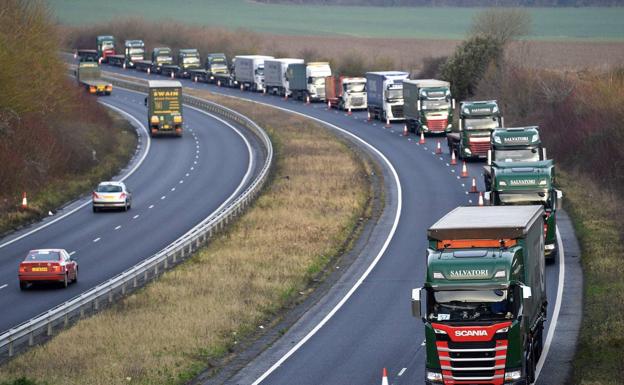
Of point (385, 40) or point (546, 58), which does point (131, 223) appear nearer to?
point (546, 58)

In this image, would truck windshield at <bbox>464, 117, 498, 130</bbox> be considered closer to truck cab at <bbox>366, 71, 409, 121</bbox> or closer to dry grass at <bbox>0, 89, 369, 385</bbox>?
dry grass at <bbox>0, 89, 369, 385</bbox>

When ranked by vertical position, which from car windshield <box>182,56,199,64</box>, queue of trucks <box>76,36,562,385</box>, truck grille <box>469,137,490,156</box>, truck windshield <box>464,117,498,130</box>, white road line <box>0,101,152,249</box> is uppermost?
queue of trucks <box>76,36,562,385</box>

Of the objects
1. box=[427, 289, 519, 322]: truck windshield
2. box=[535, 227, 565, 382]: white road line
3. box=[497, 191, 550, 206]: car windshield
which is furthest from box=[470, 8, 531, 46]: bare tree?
box=[427, 289, 519, 322]: truck windshield

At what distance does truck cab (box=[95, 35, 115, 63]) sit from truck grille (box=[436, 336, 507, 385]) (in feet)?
487

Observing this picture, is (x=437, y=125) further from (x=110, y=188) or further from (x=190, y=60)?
(x=190, y=60)

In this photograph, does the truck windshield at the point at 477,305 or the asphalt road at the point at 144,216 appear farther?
the asphalt road at the point at 144,216

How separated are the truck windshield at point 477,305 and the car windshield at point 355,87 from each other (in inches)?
3361

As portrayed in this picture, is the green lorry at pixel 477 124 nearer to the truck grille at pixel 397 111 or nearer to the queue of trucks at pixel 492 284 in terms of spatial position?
the truck grille at pixel 397 111

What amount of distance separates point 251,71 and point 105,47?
4201 cm

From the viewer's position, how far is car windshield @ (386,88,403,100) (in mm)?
98688

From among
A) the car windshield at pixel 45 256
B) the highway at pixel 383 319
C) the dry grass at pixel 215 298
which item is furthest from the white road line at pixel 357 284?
the car windshield at pixel 45 256

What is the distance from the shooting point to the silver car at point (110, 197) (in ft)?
213

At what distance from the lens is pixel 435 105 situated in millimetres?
88688

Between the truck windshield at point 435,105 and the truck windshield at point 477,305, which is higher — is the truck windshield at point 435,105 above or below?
below
